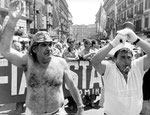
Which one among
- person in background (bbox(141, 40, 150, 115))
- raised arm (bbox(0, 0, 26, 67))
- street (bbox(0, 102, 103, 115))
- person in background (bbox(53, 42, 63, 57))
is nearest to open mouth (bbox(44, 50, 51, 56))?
raised arm (bbox(0, 0, 26, 67))

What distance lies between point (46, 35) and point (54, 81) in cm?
51

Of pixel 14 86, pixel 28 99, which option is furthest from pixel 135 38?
pixel 14 86

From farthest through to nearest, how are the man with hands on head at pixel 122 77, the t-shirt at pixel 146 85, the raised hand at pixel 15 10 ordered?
the t-shirt at pixel 146 85 → the man with hands on head at pixel 122 77 → the raised hand at pixel 15 10

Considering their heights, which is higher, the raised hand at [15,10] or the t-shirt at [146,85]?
the raised hand at [15,10]

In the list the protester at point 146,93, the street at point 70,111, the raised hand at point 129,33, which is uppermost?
the raised hand at point 129,33

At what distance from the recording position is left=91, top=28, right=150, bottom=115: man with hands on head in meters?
2.48

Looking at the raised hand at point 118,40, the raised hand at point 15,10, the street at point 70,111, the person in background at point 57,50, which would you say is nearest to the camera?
the raised hand at point 15,10

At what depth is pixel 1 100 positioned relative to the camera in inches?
190

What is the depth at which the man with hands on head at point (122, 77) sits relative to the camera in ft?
8.15

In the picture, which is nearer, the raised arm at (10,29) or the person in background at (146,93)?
the raised arm at (10,29)

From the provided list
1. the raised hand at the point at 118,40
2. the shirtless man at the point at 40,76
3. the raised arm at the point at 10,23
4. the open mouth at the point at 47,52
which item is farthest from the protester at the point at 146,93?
the raised arm at the point at 10,23

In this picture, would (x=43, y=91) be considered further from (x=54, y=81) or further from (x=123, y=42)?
(x=123, y=42)

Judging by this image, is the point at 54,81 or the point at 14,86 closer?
the point at 54,81

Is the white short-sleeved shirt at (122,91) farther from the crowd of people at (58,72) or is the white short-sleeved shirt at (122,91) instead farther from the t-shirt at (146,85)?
the t-shirt at (146,85)
